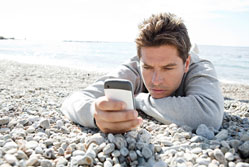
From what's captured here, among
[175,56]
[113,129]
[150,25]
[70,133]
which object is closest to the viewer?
[113,129]

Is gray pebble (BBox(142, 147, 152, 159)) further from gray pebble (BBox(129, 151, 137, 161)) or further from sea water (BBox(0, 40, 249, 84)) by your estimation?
sea water (BBox(0, 40, 249, 84))

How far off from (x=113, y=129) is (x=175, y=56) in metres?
1.40

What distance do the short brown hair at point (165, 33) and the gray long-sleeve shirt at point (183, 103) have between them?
38 cm

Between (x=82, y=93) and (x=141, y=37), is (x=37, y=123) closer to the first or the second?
(x=82, y=93)

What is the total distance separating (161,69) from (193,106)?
0.61 meters

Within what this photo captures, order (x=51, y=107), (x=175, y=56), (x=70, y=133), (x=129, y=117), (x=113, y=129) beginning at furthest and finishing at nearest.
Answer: (x=51, y=107) → (x=175, y=56) → (x=70, y=133) → (x=113, y=129) → (x=129, y=117)

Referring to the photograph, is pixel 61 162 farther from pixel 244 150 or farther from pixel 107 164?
pixel 244 150

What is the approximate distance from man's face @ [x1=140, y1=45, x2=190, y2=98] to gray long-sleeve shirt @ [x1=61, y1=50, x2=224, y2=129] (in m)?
0.17

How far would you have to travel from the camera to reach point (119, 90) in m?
2.03

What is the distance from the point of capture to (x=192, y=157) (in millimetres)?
1930

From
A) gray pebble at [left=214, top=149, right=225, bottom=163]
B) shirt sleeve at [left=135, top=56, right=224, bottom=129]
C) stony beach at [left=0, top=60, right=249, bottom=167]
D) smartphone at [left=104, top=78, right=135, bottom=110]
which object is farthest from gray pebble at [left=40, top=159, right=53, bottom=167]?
shirt sleeve at [left=135, top=56, right=224, bottom=129]

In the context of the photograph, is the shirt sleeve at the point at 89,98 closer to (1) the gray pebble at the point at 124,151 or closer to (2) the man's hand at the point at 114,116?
(2) the man's hand at the point at 114,116

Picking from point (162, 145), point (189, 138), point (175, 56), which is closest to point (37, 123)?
point (162, 145)

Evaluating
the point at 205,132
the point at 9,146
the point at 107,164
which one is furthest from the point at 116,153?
the point at 205,132
